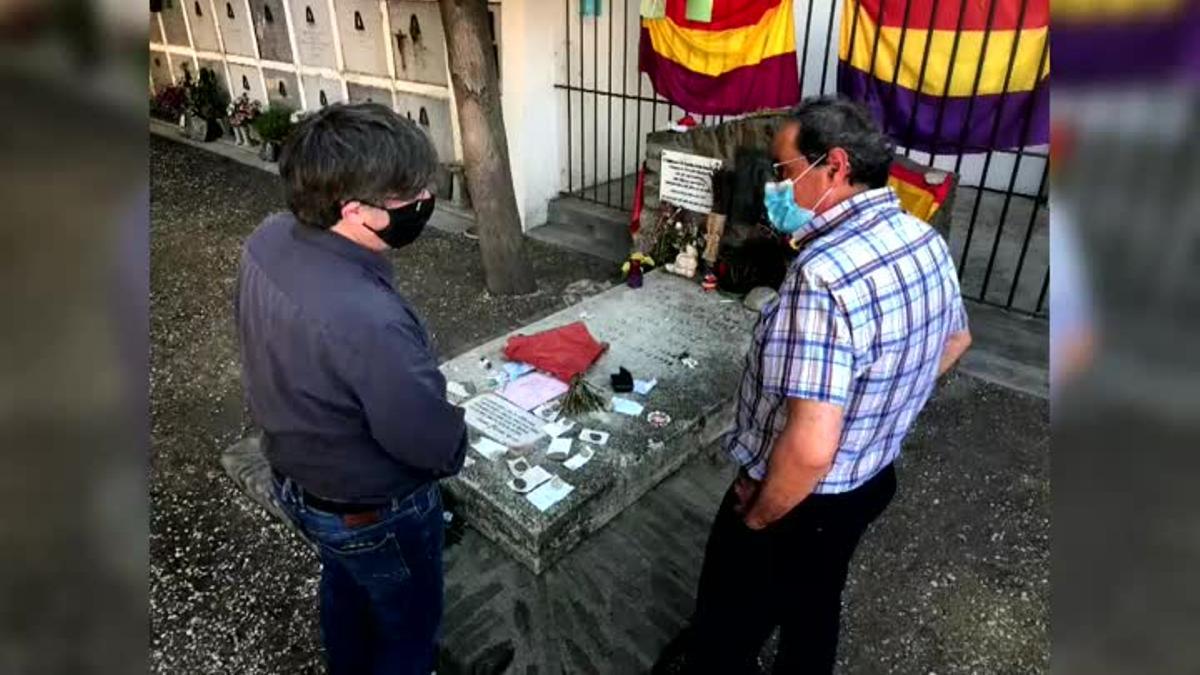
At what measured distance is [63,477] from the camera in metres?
0.47

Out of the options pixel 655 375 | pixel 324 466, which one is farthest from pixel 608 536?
pixel 324 466

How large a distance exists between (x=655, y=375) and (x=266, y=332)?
2280 mm

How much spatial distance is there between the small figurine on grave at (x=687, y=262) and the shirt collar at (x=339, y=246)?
3.36 metres

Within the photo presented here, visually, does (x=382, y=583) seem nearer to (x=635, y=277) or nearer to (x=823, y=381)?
(x=823, y=381)

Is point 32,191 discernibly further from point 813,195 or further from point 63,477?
point 813,195

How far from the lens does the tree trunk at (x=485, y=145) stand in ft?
15.4

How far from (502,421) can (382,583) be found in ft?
4.72

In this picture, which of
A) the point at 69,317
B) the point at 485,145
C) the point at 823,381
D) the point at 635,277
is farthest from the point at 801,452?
the point at 485,145

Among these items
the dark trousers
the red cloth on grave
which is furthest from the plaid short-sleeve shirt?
the red cloth on grave

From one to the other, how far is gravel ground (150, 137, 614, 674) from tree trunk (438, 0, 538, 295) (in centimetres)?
26

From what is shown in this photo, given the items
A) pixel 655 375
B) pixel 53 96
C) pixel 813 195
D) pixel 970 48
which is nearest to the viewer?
pixel 53 96

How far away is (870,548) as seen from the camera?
9.48 feet

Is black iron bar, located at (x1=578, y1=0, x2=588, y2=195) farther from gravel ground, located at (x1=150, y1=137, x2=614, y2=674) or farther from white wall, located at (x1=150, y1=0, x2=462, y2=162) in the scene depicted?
white wall, located at (x1=150, y1=0, x2=462, y2=162)

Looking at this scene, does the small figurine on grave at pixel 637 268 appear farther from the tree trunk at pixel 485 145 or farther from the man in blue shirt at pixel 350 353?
the man in blue shirt at pixel 350 353
